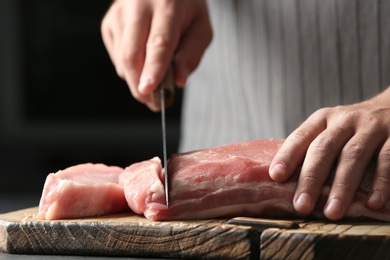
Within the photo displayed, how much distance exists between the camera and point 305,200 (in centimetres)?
175

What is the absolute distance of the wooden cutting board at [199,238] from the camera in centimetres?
156

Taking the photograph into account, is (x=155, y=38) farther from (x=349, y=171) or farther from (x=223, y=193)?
(x=349, y=171)

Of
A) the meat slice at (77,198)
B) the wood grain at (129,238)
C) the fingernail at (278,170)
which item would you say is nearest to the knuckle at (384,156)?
the fingernail at (278,170)

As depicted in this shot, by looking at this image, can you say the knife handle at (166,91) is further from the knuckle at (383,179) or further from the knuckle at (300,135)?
the knuckle at (383,179)

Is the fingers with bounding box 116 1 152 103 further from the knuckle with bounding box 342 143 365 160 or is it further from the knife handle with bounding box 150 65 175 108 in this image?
the knuckle with bounding box 342 143 365 160

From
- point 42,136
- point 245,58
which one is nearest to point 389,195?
point 245,58

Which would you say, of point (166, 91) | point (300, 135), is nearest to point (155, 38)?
point (166, 91)

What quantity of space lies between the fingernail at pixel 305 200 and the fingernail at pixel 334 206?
0.13 ft

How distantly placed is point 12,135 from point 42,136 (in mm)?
243

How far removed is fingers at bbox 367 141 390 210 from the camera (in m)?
1.74

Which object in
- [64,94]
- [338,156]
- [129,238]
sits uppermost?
[338,156]

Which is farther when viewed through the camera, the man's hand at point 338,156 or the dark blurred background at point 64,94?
the dark blurred background at point 64,94

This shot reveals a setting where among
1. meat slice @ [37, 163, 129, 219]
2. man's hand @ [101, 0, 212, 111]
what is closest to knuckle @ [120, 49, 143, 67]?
man's hand @ [101, 0, 212, 111]

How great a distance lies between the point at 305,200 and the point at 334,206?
0.06 meters
